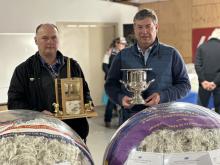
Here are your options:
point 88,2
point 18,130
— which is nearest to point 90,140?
point 88,2

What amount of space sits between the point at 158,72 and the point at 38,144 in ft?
3.98

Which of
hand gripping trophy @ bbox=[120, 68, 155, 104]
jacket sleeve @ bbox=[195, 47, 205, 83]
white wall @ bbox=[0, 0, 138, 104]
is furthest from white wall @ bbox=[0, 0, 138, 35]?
hand gripping trophy @ bbox=[120, 68, 155, 104]

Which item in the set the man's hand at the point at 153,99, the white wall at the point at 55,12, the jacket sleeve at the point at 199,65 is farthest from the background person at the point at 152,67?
the white wall at the point at 55,12

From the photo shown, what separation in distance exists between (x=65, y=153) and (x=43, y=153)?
44mm

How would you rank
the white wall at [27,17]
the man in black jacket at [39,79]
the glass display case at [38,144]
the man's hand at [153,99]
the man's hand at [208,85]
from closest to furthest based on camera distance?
1. the glass display case at [38,144]
2. the man's hand at [153,99]
3. the man in black jacket at [39,79]
4. the man's hand at [208,85]
5. the white wall at [27,17]

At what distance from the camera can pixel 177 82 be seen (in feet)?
6.26

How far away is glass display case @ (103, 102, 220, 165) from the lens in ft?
2.22

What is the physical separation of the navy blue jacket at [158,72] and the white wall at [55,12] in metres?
4.78

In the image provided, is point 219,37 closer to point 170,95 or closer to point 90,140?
point 90,140

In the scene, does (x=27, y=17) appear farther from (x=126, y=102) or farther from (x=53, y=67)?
(x=126, y=102)

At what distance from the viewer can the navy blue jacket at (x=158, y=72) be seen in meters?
1.82

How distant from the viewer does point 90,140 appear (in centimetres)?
496

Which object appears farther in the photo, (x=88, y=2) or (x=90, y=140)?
(x=88, y=2)

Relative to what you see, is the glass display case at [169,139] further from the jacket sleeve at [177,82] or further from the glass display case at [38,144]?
the jacket sleeve at [177,82]
